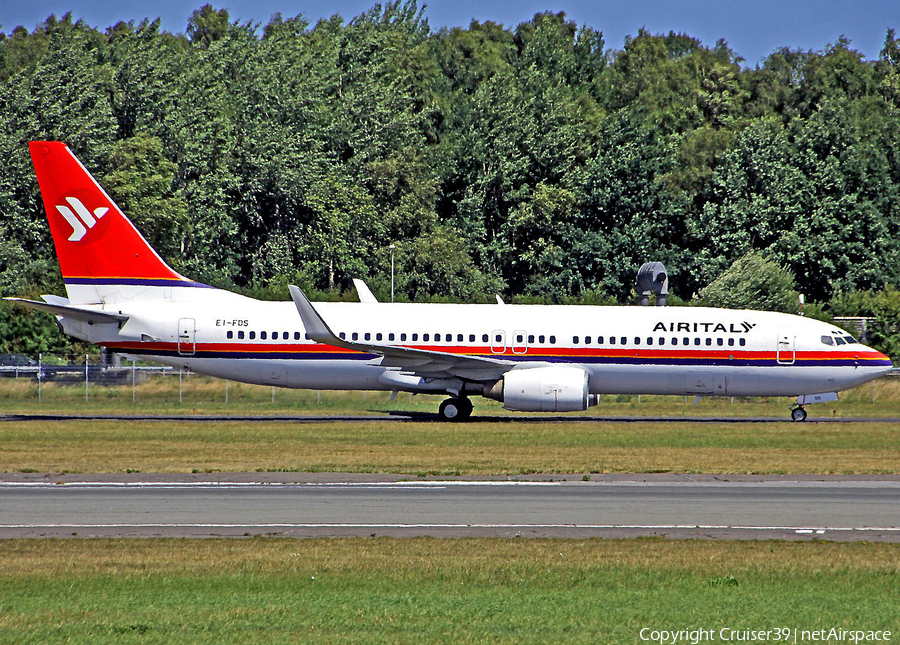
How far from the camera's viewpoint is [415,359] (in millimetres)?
35906

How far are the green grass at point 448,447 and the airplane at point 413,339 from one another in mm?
1680

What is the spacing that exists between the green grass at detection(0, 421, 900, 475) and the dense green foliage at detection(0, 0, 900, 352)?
32.2 m

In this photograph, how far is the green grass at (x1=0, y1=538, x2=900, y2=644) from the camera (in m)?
10.8

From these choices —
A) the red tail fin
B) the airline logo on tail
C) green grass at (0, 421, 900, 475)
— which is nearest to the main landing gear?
green grass at (0, 421, 900, 475)

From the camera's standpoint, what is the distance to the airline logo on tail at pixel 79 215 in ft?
120

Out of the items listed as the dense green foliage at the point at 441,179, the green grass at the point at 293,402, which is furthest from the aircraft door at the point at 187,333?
the dense green foliage at the point at 441,179

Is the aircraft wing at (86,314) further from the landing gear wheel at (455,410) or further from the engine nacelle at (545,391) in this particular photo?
the engine nacelle at (545,391)

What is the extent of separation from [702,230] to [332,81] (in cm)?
3815

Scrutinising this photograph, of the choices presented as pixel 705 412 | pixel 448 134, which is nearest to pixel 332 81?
pixel 448 134

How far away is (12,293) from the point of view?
63.3m

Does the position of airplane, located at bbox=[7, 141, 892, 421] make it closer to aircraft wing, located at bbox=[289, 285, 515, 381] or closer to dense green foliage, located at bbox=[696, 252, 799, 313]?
aircraft wing, located at bbox=[289, 285, 515, 381]

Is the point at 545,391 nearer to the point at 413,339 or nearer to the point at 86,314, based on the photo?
the point at 413,339

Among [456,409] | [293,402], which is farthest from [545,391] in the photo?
[293,402]

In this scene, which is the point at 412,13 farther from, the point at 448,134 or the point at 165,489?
the point at 165,489
